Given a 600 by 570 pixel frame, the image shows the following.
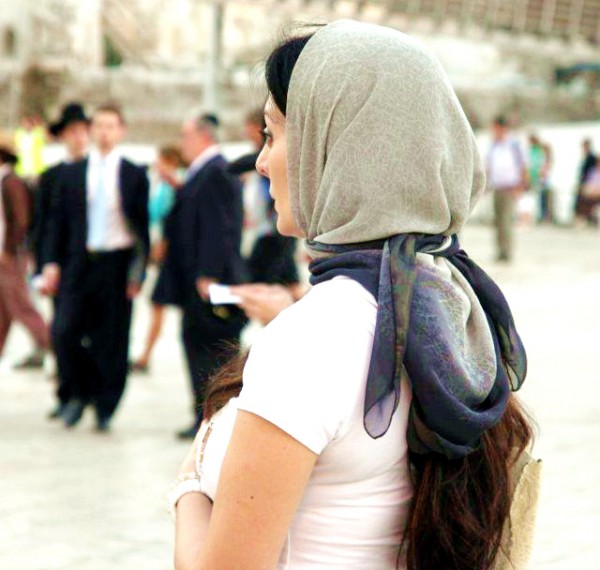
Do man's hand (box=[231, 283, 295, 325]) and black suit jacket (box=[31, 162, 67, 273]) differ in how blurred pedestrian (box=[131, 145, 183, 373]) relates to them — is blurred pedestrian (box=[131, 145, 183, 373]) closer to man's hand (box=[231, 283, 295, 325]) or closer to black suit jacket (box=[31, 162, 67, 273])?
black suit jacket (box=[31, 162, 67, 273])

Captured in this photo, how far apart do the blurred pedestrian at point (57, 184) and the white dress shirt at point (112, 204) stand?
18cm

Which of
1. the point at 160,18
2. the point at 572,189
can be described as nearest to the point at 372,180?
the point at 572,189

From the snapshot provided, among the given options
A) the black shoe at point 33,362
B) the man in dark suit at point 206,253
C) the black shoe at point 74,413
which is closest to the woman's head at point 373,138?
Result: the man in dark suit at point 206,253

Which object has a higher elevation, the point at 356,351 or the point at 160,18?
the point at 356,351

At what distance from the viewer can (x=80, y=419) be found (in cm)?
757

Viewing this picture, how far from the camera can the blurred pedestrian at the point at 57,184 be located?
7570 mm

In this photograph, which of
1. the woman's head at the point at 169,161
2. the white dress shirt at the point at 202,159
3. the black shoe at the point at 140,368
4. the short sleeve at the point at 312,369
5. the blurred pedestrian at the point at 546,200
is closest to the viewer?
the short sleeve at the point at 312,369

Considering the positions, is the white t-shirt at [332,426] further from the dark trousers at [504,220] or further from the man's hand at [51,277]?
the dark trousers at [504,220]

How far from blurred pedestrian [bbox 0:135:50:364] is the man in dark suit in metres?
1.82

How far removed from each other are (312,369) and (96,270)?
5.87 m

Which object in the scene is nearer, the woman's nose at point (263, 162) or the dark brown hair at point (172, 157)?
the woman's nose at point (263, 162)

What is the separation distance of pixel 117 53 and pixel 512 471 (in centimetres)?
3989

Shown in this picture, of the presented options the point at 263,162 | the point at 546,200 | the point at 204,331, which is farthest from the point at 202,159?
the point at 546,200

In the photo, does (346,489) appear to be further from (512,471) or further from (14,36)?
(14,36)
